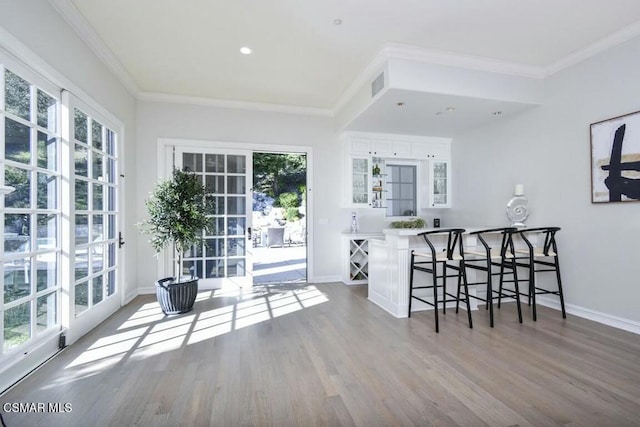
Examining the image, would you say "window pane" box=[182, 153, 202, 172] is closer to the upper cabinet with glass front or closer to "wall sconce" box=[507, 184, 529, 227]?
the upper cabinet with glass front

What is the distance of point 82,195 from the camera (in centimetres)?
310

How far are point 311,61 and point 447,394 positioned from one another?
355 centimetres

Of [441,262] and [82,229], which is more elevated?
[82,229]

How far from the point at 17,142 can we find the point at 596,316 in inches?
219

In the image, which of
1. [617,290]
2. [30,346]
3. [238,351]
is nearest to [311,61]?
[238,351]

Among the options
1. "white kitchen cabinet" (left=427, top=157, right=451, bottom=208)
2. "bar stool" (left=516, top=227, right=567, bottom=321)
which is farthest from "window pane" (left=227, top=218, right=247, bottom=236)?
"bar stool" (left=516, top=227, right=567, bottom=321)

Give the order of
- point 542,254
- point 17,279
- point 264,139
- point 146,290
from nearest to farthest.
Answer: point 17,279, point 542,254, point 146,290, point 264,139

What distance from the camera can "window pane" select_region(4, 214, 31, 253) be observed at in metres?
2.12

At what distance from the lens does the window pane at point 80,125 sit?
3006 mm

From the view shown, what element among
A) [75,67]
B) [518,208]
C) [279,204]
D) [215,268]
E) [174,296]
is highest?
[75,67]

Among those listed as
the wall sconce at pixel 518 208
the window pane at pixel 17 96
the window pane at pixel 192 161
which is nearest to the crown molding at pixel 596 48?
the wall sconce at pixel 518 208

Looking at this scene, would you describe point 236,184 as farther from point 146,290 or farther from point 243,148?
point 146,290

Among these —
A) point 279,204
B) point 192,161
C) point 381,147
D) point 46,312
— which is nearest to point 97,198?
point 46,312

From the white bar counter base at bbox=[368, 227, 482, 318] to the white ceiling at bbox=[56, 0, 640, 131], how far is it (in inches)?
81.9
